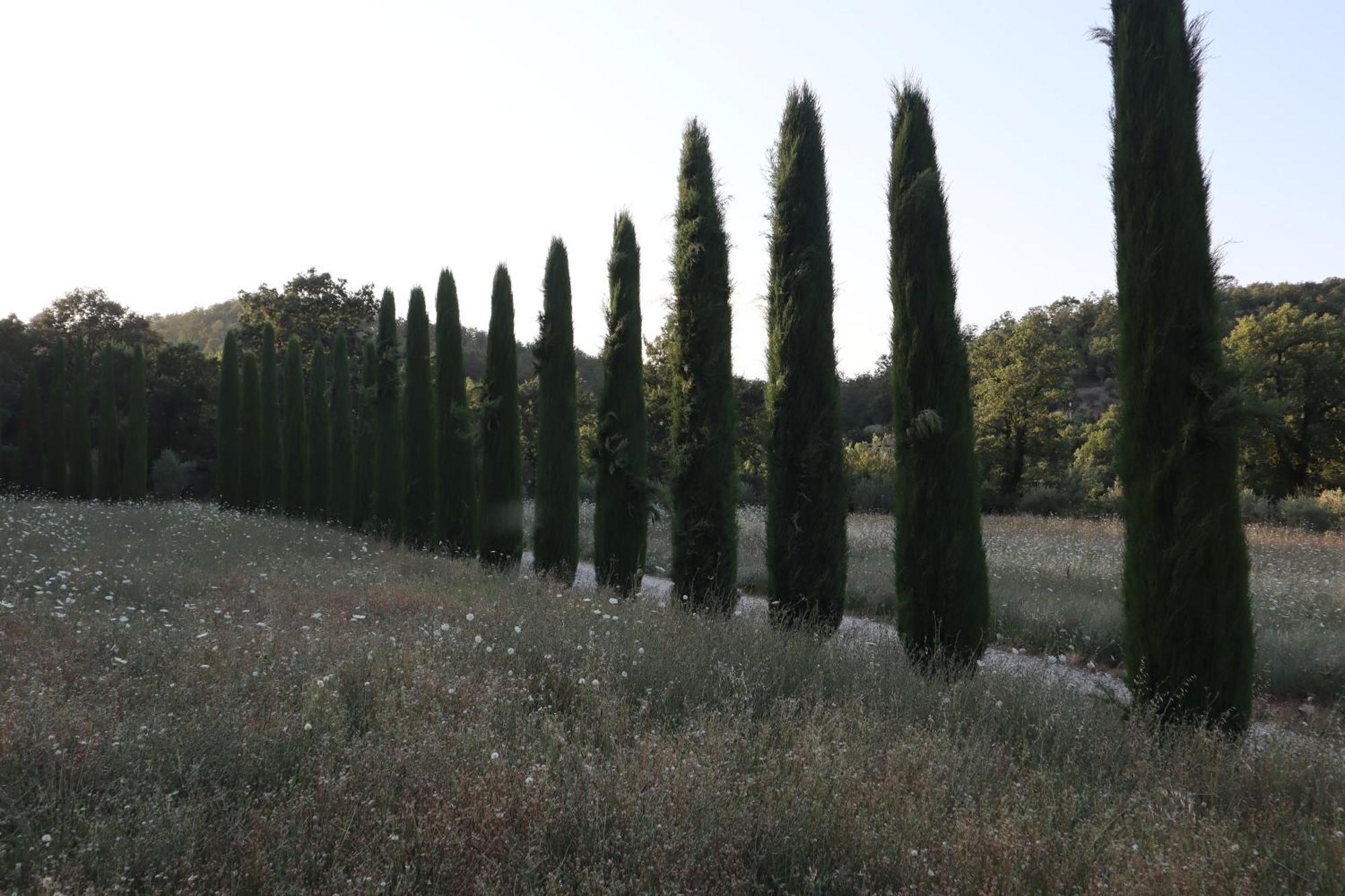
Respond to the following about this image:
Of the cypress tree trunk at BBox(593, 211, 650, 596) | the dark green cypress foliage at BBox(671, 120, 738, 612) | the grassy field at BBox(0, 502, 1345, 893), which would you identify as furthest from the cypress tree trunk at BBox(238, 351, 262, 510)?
the grassy field at BBox(0, 502, 1345, 893)

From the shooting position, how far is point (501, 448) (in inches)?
643

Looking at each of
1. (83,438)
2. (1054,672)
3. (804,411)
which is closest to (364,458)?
(83,438)

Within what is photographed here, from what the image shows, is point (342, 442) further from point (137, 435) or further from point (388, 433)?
point (137, 435)

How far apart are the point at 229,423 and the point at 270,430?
2.59 metres

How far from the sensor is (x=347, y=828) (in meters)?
3.48

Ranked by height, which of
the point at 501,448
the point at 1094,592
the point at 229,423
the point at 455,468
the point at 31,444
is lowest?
the point at 1094,592

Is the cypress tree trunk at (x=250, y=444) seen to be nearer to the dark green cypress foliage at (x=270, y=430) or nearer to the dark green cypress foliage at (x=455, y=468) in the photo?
the dark green cypress foliage at (x=270, y=430)

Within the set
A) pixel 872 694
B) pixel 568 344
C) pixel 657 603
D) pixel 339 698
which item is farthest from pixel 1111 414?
pixel 339 698

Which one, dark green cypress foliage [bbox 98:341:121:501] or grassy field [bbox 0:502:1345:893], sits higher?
dark green cypress foliage [bbox 98:341:121:501]

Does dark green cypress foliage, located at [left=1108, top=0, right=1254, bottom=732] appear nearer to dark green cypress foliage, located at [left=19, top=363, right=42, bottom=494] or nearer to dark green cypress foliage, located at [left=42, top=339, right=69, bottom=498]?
dark green cypress foliage, located at [left=42, top=339, right=69, bottom=498]

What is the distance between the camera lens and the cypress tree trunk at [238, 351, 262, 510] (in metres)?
27.6

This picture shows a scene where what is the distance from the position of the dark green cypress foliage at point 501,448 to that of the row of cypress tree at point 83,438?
60.8 ft

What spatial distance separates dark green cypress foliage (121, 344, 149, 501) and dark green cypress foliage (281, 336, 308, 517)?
296cm

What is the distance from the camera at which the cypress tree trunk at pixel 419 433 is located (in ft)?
60.6
